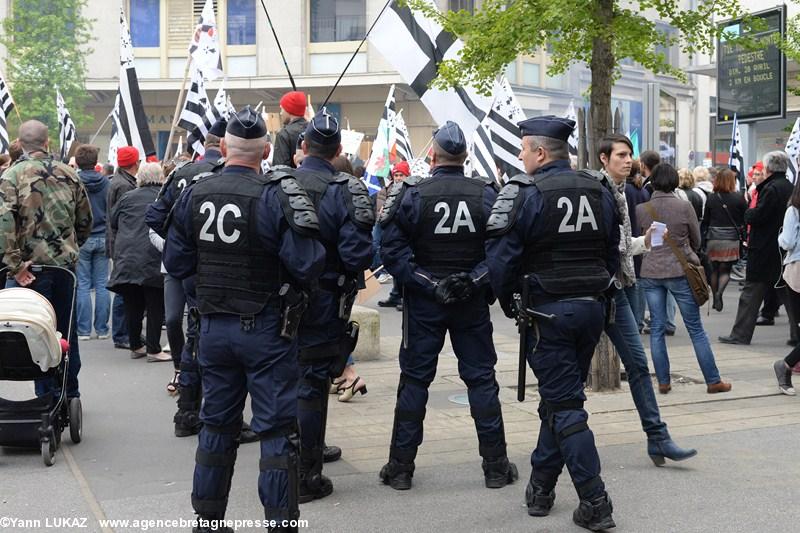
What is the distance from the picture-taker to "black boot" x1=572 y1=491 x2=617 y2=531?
542 cm

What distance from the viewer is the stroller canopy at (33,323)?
6605mm

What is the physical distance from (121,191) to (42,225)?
14.3 feet

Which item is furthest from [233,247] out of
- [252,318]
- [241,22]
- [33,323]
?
[241,22]

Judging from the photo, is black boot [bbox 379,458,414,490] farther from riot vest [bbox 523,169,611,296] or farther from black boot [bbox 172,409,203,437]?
black boot [bbox 172,409,203,437]

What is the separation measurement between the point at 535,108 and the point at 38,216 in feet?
112

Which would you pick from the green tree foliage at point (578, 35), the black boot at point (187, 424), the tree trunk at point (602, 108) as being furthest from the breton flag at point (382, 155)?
the black boot at point (187, 424)

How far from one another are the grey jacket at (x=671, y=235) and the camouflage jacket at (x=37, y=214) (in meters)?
4.53

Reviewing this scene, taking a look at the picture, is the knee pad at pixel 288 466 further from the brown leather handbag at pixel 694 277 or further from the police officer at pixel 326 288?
the brown leather handbag at pixel 694 277

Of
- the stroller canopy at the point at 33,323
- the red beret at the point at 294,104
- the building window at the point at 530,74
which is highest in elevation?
the building window at the point at 530,74

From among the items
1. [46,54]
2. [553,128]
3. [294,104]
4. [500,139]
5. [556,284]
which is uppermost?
[46,54]

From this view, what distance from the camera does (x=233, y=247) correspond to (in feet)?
16.7

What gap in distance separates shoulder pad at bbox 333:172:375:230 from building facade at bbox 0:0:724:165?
3119 centimetres

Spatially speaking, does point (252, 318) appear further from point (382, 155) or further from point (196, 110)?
point (382, 155)

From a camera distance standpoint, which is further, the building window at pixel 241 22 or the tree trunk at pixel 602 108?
the building window at pixel 241 22
